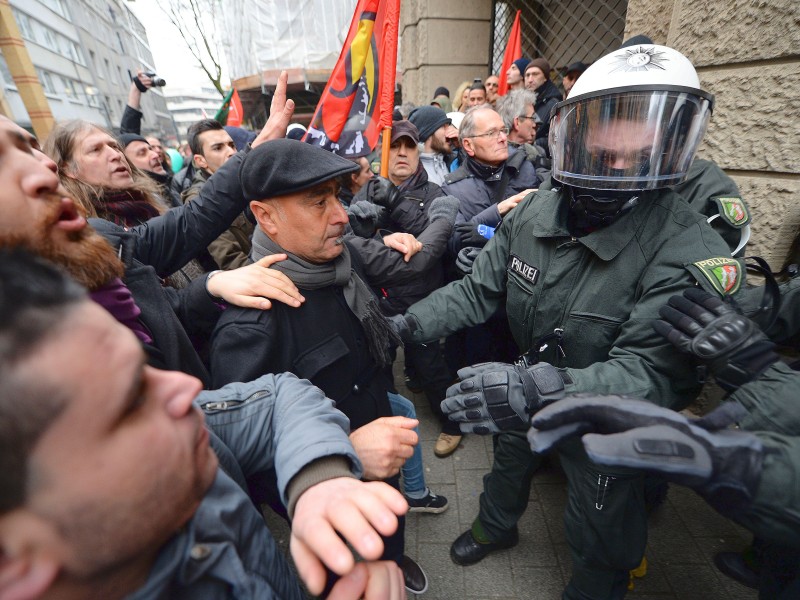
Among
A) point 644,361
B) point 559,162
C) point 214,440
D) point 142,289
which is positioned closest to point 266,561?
point 214,440

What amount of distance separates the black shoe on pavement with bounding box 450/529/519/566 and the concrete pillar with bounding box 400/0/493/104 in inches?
294

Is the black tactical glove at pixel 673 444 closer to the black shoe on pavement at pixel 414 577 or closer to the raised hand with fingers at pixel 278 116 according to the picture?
the black shoe on pavement at pixel 414 577

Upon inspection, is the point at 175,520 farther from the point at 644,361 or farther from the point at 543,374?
the point at 644,361

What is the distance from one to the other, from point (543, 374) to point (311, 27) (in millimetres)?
14750

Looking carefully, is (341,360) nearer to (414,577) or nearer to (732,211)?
(414,577)

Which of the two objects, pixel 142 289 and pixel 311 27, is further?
pixel 311 27

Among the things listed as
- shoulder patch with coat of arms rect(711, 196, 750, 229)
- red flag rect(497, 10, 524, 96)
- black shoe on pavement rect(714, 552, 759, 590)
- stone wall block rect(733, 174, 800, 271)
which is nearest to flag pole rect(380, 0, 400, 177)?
shoulder patch with coat of arms rect(711, 196, 750, 229)

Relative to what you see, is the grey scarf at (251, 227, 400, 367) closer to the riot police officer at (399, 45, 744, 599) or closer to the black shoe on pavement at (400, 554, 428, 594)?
the riot police officer at (399, 45, 744, 599)

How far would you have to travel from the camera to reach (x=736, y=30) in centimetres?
237

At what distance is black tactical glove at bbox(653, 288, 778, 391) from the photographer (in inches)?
49.7

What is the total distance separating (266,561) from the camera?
0.90 metres

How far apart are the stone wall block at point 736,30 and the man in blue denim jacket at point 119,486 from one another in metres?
3.26

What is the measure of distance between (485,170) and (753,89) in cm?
172

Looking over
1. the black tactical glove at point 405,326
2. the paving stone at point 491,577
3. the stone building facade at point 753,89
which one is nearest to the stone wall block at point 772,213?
the stone building facade at point 753,89
